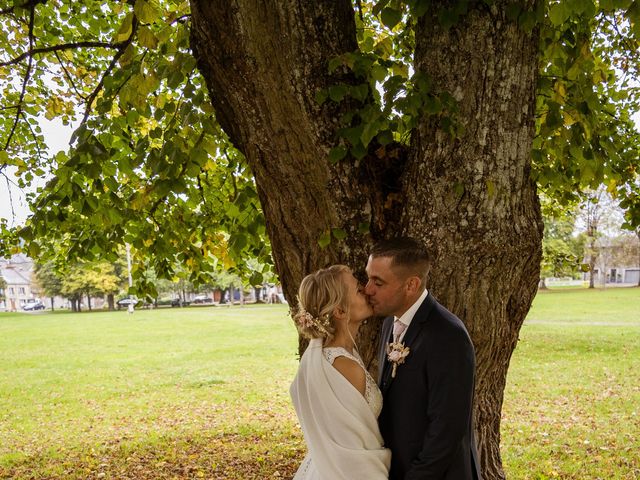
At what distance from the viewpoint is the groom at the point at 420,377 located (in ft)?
8.46

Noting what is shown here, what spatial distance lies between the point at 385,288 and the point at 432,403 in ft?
2.05

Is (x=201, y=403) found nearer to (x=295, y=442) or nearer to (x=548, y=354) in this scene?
(x=295, y=442)

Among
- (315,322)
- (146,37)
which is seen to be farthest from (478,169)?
(146,37)

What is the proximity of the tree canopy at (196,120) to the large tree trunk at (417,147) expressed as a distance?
0.11 metres

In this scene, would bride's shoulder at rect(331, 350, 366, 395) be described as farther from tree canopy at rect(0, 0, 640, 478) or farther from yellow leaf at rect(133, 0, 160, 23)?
yellow leaf at rect(133, 0, 160, 23)

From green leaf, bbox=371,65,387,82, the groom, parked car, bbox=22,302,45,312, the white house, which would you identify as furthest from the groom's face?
the white house

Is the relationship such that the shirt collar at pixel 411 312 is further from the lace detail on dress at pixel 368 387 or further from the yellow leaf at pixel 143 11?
the yellow leaf at pixel 143 11

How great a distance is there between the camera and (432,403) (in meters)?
2.61

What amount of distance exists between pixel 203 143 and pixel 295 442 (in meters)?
6.42

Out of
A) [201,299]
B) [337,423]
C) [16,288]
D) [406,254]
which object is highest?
[406,254]

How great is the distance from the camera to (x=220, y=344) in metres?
24.9

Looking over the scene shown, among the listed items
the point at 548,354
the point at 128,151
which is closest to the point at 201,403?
the point at 128,151

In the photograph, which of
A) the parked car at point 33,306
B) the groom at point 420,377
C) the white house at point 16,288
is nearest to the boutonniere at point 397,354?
the groom at point 420,377

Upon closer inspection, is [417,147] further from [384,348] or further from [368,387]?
[368,387]
